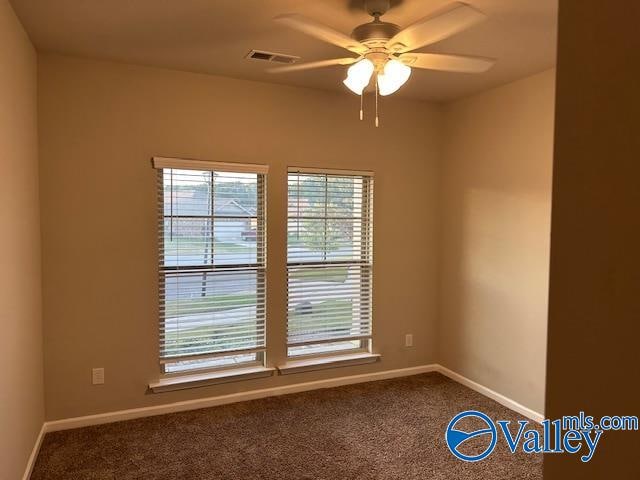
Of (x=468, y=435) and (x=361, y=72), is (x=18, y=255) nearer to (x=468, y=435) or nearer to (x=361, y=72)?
(x=361, y=72)

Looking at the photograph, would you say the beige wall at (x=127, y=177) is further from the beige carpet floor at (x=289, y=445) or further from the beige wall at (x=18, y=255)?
the beige carpet floor at (x=289, y=445)

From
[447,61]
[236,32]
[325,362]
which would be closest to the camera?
[447,61]

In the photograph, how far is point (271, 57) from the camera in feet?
10.0

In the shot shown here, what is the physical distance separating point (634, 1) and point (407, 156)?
3.67 meters

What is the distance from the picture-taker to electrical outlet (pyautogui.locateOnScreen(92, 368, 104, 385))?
324cm

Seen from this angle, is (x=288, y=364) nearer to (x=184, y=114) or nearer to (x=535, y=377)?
(x=535, y=377)

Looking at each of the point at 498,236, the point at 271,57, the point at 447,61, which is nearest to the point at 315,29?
the point at 447,61

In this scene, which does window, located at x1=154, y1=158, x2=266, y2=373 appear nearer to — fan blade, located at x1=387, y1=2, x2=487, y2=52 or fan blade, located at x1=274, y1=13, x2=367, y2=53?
fan blade, located at x1=274, y1=13, x2=367, y2=53

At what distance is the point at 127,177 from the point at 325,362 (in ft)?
7.33

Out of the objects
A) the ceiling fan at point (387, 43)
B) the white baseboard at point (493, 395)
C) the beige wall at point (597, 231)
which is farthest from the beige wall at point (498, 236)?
the beige wall at point (597, 231)

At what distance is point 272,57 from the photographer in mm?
3053

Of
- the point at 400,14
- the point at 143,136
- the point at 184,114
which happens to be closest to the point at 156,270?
the point at 143,136

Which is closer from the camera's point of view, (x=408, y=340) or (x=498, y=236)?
(x=498, y=236)

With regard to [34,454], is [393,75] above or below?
above
